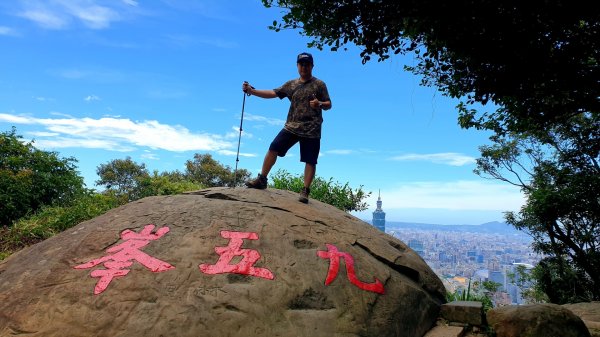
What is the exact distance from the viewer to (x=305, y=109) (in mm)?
6082

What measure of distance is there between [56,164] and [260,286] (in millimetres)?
12535

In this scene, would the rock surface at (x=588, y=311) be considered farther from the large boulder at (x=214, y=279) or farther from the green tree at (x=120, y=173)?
the green tree at (x=120, y=173)

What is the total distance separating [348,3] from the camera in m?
5.53

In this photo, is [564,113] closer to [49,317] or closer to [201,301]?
[201,301]

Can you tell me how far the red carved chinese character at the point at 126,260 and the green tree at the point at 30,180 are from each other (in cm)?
888

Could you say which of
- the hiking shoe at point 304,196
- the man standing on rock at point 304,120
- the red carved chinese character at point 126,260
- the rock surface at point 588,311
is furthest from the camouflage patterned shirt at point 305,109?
the rock surface at point 588,311

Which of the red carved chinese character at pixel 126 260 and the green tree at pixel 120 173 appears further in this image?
the green tree at pixel 120 173

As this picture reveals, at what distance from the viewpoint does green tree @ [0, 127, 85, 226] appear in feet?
38.2

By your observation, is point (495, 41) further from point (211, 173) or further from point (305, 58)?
point (211, 173)

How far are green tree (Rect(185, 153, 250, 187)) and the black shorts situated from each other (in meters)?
21.0

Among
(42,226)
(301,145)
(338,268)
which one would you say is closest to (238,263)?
(338,268)

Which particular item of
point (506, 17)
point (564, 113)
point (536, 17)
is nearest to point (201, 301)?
point (506, 17)

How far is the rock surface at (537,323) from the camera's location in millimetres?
4500

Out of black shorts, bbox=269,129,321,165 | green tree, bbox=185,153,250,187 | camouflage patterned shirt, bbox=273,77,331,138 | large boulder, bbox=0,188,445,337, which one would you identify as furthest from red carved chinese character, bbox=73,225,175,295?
green tree, bbox=185,153,250,187
